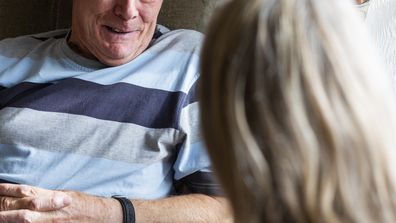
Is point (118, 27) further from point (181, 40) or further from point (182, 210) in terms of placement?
point (182, 210)

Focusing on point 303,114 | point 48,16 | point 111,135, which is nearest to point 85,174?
point 111,135

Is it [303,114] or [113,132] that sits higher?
[303,114]

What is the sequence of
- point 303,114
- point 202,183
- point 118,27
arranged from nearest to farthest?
1. point 303,114
2. point 202,183
3. point 118,27

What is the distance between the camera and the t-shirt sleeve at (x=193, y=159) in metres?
1.48

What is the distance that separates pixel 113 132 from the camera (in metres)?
1.51

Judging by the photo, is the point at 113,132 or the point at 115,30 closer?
the point at 113,132

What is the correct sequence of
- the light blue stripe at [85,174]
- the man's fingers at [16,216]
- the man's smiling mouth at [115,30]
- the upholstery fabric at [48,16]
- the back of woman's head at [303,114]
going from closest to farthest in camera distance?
the back of woman's head at [303,114], the man's fingers at [16,216], the light blue stripe at [85,174], the man's smiling mouth at [115,30], the upholstery fabric at [48,16]

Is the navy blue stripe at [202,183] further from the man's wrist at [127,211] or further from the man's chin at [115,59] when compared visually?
the man's chin at [115,59]

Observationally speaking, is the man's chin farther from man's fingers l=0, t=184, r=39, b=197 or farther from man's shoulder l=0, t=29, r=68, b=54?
man's fingers l=0, t=184, r=39, b=197

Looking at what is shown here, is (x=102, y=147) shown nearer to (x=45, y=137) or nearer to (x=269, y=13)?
(x=45, y=137)

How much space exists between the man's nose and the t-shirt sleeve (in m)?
0.24

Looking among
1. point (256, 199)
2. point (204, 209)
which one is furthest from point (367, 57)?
point (204, 209)

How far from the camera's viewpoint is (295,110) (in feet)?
2.03

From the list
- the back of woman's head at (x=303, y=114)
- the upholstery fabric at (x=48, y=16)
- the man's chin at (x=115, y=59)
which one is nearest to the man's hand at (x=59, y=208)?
the man's chin at (x=115, y=59)
